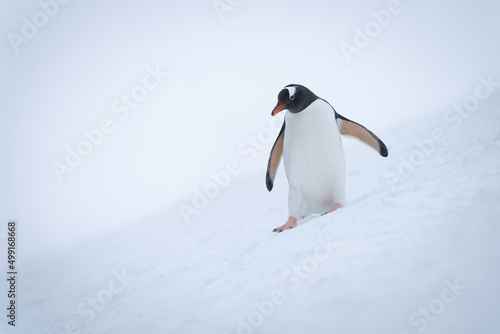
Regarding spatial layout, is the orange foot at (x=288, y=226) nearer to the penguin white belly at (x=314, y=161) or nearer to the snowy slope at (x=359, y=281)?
the penguin white belly at (x=314, y=161)

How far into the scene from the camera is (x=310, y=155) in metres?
3.21

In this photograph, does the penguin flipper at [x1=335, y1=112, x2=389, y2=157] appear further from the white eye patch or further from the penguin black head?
the white eye patch

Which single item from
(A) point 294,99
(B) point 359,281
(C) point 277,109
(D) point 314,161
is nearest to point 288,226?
(D) point 314,161

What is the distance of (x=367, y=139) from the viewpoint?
3.58m

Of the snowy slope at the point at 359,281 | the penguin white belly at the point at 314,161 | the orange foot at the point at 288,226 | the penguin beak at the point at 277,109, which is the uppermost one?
the penguin beak at the point at 277,109

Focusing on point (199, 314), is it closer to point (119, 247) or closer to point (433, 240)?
point (433, 240)

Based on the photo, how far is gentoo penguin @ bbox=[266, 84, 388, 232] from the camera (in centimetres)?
321

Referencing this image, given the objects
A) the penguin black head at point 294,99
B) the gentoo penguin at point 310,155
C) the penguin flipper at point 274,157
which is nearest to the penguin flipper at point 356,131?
the gentoo penguin at point 310,155

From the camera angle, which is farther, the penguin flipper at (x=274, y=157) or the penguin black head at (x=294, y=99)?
the penguin flipper at (x=274, y=157)

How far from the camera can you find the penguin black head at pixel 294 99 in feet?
10.3

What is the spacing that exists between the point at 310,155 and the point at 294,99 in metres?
0.55

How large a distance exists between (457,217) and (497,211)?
0.18 m

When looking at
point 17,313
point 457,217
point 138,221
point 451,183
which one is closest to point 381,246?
point 457,217

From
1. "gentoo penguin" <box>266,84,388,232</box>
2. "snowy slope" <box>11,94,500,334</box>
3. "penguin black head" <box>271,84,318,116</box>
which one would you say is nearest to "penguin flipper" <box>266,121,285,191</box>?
"gentoo penguin" <box>266,84,388,232</box>
